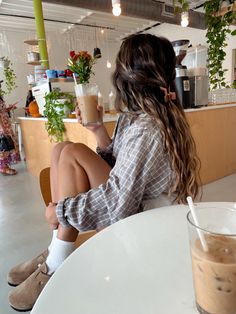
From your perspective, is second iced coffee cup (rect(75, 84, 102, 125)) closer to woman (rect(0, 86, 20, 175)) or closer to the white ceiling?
woman (rect(0, 86, 20, 175))

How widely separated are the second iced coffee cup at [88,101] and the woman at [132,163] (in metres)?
0.16

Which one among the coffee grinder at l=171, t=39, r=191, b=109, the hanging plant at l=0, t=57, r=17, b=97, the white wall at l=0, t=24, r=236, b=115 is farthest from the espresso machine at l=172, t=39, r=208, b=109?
the hanging plant at l=0, t=57, r=17, b=97

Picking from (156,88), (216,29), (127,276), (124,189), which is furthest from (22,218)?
(216,29)

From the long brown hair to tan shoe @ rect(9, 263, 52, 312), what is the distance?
27.0 inches

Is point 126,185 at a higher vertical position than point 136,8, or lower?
lower

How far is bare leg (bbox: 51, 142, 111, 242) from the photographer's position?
111 cm

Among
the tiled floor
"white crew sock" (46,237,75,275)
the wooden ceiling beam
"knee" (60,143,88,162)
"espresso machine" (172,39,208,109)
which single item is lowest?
the tiled floor

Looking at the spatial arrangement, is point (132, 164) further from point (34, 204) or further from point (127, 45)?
point (34, 204)

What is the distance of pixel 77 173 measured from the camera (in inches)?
44.3

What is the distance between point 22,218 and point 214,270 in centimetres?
234

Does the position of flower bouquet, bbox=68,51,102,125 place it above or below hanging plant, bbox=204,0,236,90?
below

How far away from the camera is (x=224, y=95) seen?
3.33m

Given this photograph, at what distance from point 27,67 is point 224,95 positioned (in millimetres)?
6329

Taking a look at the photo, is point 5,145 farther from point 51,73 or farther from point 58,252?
point 58,252
